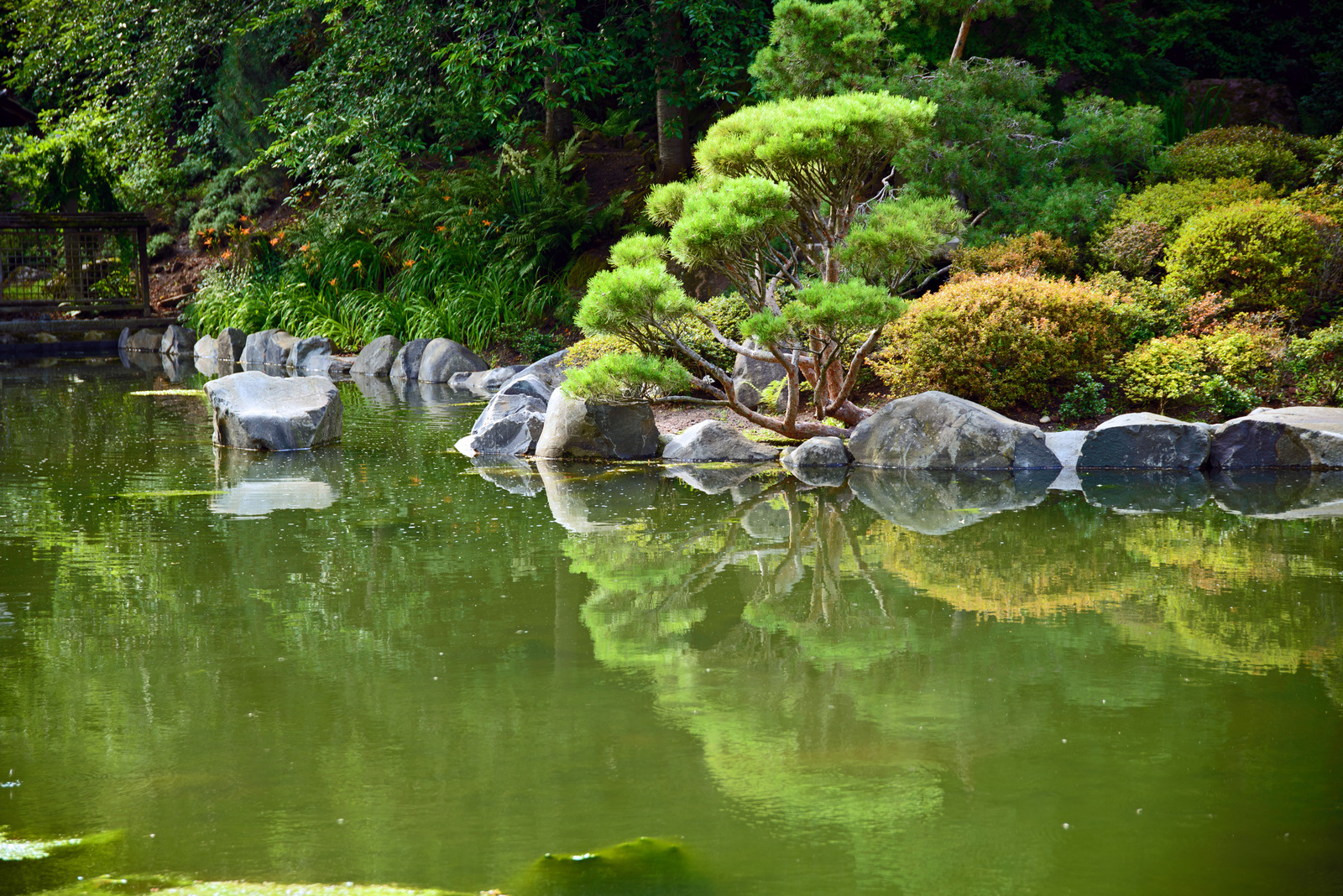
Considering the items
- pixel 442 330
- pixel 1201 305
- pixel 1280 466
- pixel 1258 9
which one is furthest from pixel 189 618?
pixel 1258 9

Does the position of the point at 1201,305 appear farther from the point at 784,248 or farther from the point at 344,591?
the point at 344,591

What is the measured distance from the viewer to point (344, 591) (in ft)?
18.0

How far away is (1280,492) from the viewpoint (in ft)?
25.4

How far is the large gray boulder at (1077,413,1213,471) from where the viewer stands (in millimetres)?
8633

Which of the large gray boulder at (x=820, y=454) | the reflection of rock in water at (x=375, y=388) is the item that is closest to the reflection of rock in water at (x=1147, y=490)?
the large gray boulder at (x=820, y=454)

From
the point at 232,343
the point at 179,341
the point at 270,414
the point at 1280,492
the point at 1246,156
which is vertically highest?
the point at 1246,156

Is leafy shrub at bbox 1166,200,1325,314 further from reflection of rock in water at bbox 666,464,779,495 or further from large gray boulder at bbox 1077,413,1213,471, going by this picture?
reflection of rock in water at bbox 666,464,779,495

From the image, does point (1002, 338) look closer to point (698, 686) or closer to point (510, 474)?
point (510, 474)

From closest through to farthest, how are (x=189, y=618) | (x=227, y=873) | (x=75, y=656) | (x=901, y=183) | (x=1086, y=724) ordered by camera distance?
(x=227, y=873) < (x=1086, y=724) < (x=75, y=656) < (x=189, y=618) < (x=901, y=183)

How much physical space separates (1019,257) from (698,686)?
762 cm

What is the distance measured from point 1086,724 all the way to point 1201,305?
286 inches

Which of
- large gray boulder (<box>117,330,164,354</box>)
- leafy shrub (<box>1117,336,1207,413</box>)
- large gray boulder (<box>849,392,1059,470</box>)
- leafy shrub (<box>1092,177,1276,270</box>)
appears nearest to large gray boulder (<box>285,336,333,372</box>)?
large gray boulder (<box>117,330,164,354</box>)

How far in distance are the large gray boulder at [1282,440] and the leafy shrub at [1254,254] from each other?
5.85ft

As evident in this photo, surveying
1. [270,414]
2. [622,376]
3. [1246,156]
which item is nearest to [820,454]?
[622,376]
